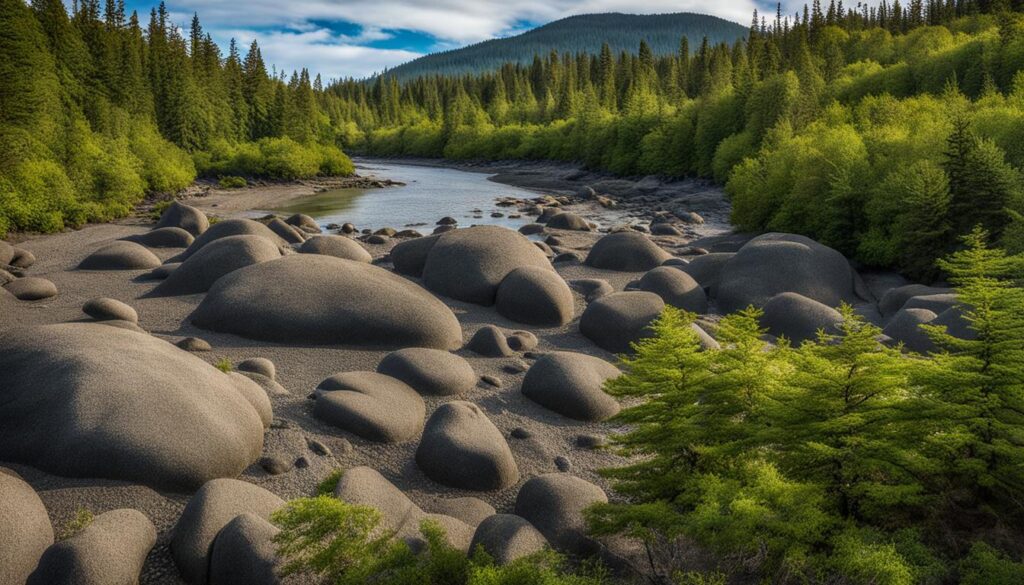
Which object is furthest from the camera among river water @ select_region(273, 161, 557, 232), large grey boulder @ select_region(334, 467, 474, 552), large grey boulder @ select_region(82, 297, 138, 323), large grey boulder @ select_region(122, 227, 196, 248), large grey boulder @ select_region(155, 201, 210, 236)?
river water @ select_region(273, 161, 557, 232)

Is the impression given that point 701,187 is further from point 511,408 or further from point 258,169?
point 511,408

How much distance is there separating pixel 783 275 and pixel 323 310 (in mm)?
16250

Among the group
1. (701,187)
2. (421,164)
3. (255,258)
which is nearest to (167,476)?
(255,258)

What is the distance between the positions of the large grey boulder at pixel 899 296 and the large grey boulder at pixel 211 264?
20700 mm

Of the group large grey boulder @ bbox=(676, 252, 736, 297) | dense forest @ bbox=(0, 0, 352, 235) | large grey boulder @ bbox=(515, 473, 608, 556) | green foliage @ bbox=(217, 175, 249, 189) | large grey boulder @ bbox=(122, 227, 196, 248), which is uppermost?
dense forest @ bbox=(0, 0, 352, 235)

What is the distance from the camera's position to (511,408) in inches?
609

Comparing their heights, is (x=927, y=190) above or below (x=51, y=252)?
above

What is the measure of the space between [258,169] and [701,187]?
4801 cm

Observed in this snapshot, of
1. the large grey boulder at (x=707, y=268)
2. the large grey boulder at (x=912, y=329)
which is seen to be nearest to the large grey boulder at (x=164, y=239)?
the large grey boulder at (x=707, y=268)

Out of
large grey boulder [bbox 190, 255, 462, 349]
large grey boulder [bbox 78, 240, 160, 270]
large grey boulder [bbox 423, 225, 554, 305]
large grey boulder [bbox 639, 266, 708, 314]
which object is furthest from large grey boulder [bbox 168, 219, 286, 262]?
large grey boulder [bbox 639, 266, 708, 314]

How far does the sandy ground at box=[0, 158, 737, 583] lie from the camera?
10.1m

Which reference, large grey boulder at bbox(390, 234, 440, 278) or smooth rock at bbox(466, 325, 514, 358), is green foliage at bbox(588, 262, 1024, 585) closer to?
smooth rock at bbox(466, 325, 514, 358)

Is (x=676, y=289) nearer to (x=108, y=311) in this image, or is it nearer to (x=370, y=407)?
(x=370, y=407)

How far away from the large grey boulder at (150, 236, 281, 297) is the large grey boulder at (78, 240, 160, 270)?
3943 millimetres
